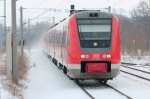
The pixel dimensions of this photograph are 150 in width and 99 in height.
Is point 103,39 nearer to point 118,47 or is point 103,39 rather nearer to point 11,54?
point 118,47

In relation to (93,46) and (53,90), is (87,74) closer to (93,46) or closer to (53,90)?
(93,46)

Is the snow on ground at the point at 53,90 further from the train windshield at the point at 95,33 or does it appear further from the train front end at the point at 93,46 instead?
the train windshield at the point at 95,33

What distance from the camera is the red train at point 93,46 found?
17.9m

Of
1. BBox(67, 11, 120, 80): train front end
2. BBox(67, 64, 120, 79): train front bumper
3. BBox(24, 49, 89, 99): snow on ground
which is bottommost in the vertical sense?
BBox(24, 49, 89, 99): snow on ground

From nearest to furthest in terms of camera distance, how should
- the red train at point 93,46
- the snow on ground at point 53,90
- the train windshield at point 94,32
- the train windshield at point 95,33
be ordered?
the snow on ground at point 53,90, the red train at point 93,46, the train windshield at point 95,33, the train windshield at point 94,32

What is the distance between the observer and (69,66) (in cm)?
1827

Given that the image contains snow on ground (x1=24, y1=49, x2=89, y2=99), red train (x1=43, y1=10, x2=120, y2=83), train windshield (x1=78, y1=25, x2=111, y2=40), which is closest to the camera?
snow on ground (x1=24, y1=49, x2=89, y2=99)

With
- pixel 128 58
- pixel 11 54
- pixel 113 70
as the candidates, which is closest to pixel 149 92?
pixel 113 70

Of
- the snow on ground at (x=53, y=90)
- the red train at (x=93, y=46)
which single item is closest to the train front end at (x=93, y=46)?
the red train at (x=93, y=46)

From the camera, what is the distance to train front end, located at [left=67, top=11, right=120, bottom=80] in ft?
58.8

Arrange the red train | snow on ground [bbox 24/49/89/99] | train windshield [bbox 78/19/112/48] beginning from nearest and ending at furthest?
snow on ground [bbox 24/49/89/99] < the red train < train windshield [bbox 78/19/112/48]

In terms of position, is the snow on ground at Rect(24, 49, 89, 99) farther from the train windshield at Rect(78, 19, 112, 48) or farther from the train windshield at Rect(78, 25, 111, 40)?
the train windshield at Rect(78, 25, 111, 40)

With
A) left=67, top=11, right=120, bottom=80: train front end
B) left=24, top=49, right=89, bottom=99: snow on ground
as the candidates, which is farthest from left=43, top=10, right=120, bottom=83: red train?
left=24, top=49, right=89, bottom=99: snow on ground

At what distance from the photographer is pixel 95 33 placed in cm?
1838
